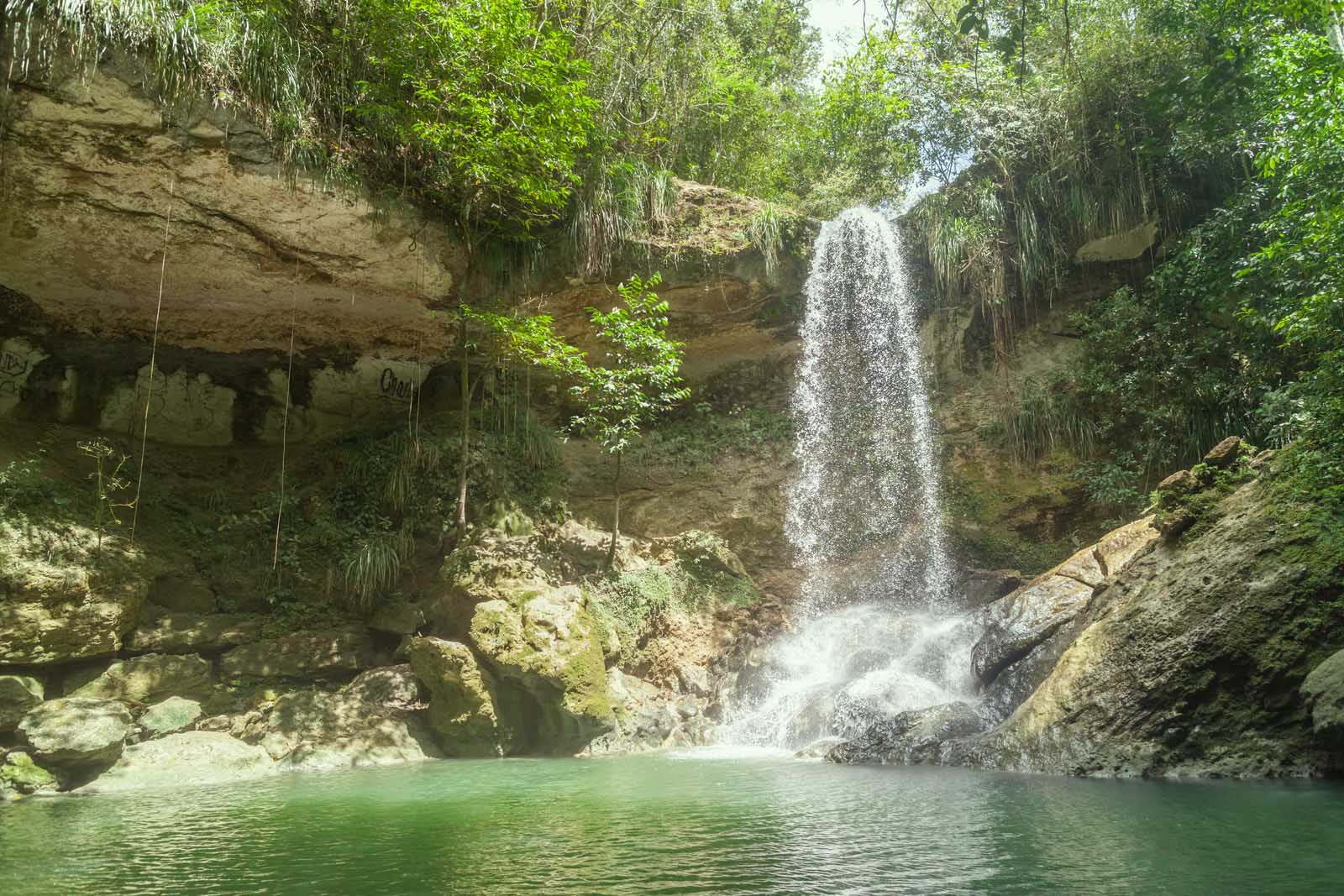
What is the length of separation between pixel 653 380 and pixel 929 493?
15.4 feet

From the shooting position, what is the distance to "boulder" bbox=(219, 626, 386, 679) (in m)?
8.05

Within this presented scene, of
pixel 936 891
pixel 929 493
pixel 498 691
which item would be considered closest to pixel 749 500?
pixel 929 493

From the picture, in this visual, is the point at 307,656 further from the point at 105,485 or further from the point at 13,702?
the point at 105,485

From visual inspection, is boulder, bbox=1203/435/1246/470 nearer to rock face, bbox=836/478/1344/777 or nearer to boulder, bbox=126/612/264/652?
rock face, bbox=836/478/1344/777

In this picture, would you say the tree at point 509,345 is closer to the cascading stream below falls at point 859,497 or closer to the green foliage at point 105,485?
the green foliage at point 105,485

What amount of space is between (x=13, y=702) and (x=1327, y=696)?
9102 mm

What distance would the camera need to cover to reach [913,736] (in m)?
6.47

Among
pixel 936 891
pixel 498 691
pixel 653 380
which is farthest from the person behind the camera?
pixel 653 380

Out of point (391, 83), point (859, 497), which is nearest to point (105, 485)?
point (391, 83)

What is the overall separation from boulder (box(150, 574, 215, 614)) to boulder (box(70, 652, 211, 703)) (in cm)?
91

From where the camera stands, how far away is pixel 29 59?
712cm

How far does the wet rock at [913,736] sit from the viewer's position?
629cm

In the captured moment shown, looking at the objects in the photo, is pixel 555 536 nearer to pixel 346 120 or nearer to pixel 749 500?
pixel 749 500

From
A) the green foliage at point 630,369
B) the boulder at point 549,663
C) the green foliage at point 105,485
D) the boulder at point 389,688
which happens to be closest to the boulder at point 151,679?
the green foliage at point 105,485
